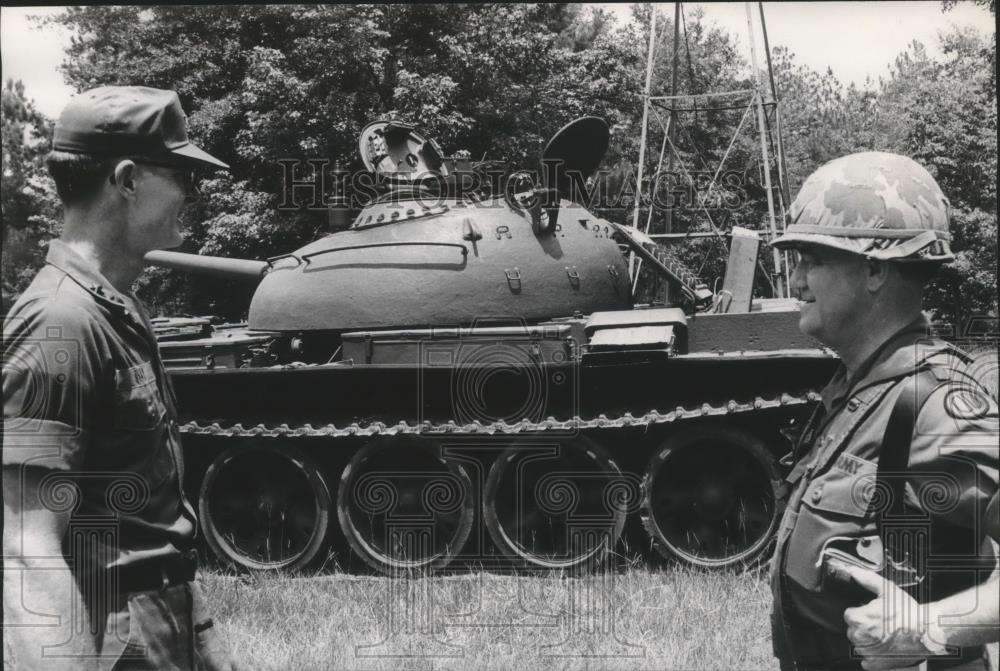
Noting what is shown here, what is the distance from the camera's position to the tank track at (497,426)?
610cm

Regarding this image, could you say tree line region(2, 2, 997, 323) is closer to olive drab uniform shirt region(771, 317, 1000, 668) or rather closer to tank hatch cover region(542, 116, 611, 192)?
tank hatch cover region(542, 116, 611, 192)

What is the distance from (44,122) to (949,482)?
22.8 metres

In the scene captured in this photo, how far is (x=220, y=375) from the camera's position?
668cm

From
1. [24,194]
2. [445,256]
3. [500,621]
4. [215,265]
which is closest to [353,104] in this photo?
[24,194]

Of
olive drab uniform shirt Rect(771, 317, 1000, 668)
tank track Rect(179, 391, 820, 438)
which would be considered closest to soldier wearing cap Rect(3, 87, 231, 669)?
olive drab uniform shirt Rect(771, 317, 1000, 668)

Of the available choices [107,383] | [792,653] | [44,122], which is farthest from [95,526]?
[44,122]

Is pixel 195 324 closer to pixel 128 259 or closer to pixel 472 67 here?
pixel 128 259

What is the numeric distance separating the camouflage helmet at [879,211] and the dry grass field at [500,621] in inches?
133

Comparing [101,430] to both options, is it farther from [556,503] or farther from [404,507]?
[556,503]

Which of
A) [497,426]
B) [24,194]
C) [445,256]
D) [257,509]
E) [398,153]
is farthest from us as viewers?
[24,194]

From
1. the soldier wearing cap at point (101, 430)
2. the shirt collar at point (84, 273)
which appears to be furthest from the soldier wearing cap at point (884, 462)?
the shirt collar at point (84, 273)

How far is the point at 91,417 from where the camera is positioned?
210 centimetres

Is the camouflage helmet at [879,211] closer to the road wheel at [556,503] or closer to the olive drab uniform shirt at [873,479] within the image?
the olive drab uniform shirt at [873,479]

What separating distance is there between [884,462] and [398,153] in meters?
5.91
